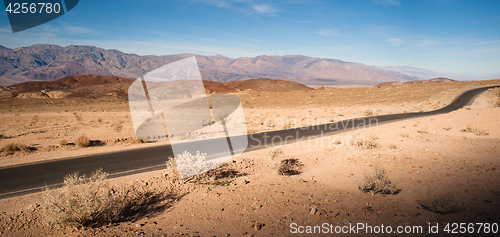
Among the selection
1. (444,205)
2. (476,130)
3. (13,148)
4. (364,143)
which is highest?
(476,130)

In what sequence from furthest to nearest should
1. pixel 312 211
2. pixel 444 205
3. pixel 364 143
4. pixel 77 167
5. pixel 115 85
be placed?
1. pixel 115 85
2. pixel 364 143
3. pixel 77 167
4. pixel 312 211
5. pixel 444 205

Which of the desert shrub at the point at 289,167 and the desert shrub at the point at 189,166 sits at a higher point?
the desert shrub at the point at 189,166

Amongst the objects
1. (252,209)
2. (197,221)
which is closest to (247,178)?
(252,209)

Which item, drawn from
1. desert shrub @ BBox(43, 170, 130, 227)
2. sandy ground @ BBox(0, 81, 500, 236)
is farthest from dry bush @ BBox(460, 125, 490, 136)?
desert shrub @ BBox(43, 170, 130, 227)

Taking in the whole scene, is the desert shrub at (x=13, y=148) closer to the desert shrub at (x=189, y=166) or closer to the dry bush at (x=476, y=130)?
the desert shrub at (x=189, y=166)

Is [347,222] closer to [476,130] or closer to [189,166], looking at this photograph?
[189,166]

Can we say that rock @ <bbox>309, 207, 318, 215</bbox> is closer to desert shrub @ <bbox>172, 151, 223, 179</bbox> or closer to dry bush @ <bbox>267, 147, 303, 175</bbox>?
dry bush @ <bbox>267, 147, 303, 175</bbox>

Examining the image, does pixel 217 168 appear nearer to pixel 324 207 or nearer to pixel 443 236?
pixel 324 207

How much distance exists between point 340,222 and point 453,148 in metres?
7.29

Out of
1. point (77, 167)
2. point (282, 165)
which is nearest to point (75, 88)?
point (77, 167)

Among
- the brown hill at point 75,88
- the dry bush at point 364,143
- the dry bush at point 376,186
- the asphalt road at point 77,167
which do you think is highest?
the brown hill at point 75,88

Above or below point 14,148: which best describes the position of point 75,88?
above

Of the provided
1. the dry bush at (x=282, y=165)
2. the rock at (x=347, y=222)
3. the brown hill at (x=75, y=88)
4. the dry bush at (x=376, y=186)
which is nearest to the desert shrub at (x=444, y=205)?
the dry bush at (x=376, y=186)

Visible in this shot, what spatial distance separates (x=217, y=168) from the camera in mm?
7762
